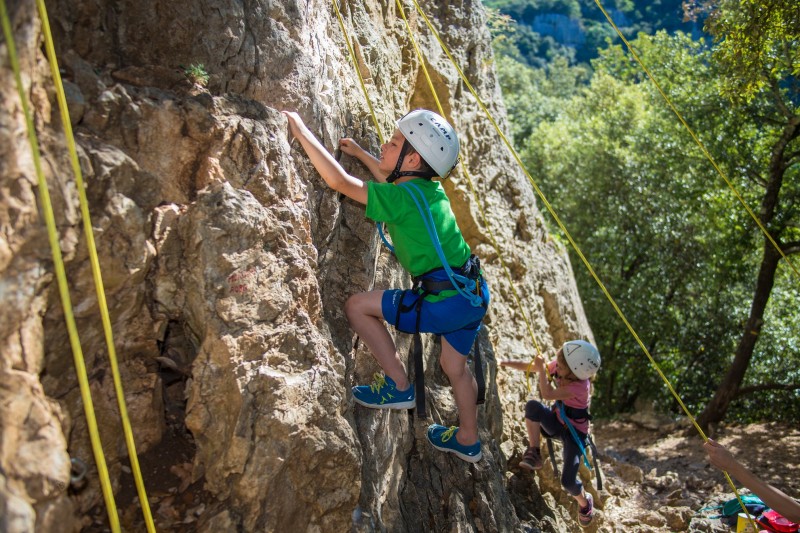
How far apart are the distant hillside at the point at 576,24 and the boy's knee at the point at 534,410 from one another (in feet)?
276

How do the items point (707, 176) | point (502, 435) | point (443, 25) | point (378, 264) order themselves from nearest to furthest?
point (378, 264), point (502, 435), point (443, 25), point (707, 176)

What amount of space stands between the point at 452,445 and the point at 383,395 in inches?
34.5

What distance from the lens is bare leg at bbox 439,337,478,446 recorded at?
4.72 metres

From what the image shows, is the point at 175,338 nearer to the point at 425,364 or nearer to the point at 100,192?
the point at 100,192

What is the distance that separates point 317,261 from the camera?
434 centimetres

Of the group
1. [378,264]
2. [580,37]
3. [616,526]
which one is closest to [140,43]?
[378,264]

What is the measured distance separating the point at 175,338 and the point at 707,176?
518 inches

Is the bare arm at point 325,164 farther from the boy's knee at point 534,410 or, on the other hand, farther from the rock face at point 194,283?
the boy's knee at point 534,410

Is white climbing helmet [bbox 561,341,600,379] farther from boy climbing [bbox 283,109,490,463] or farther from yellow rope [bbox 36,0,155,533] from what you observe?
yellow rope [bbox 36,0,155,533]

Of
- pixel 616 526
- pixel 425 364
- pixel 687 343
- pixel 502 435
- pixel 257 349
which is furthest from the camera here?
pixel 687 343

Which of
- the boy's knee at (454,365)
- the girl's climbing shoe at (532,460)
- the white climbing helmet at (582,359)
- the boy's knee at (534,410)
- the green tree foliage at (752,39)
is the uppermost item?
the green tree foliage at (752,39)

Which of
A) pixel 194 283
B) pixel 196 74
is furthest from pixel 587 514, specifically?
pixel 196 74

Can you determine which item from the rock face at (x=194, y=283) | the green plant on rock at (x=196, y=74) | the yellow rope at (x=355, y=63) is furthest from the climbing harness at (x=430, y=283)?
the green plant on rock at (x=196, y=74)

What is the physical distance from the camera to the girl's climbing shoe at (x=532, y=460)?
6.34 meters
